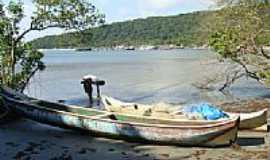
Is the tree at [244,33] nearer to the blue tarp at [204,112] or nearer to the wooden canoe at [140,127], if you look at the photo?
the blue tarp at [204,112]

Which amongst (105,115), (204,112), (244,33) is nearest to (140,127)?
(105,115)

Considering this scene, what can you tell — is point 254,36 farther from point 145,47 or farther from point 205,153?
point 145,47

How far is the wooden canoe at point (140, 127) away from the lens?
13922 millimetres

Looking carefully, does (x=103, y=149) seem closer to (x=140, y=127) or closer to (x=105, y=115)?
(x=140, y=127)

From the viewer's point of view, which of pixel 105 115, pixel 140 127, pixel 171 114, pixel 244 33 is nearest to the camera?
pixel 140 127

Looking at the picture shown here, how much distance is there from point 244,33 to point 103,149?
8184mm

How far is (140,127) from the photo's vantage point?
14.8 meters

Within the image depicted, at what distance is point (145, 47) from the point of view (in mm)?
157125

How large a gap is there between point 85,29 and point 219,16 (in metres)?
6.83

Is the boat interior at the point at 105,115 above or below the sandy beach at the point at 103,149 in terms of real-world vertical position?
above

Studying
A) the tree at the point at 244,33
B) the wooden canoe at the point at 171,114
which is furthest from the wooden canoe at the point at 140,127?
the tree at the point at 244,33

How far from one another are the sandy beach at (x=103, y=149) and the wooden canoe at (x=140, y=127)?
0.24 metres

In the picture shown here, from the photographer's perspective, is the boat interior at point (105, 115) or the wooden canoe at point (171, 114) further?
the wooden canoe at point (171, 114)

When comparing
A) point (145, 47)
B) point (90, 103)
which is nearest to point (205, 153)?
point (90, 103)
